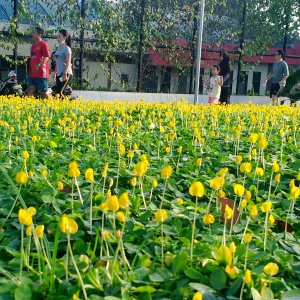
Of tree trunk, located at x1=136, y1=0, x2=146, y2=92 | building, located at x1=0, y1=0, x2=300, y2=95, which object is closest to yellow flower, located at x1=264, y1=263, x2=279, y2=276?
building, located at x1=0, y1=0, x2=300, y2=95

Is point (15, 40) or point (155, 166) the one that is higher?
point (15, 40)

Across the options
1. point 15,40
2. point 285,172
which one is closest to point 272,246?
point 285,172

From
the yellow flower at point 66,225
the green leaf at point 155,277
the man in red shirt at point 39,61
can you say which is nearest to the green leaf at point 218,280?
the green leaf at point 155,277

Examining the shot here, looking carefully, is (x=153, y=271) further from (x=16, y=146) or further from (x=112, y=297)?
(x=16, y=146)

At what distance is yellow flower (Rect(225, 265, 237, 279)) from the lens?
1.25m

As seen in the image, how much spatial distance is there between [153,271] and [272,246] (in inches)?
14.8

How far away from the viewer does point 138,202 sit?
192 cm

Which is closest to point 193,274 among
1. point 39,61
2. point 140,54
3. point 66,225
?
point 66,225

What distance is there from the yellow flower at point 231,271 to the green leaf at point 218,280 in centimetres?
2

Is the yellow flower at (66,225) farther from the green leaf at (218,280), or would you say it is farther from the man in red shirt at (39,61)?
the man in red shirt at (39,61)

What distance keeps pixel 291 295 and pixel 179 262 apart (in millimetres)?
266

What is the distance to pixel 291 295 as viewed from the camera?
1.25 meters

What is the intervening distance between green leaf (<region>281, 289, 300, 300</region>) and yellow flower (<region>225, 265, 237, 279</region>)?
11cm

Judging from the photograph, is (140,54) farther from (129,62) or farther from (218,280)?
(218,280)
